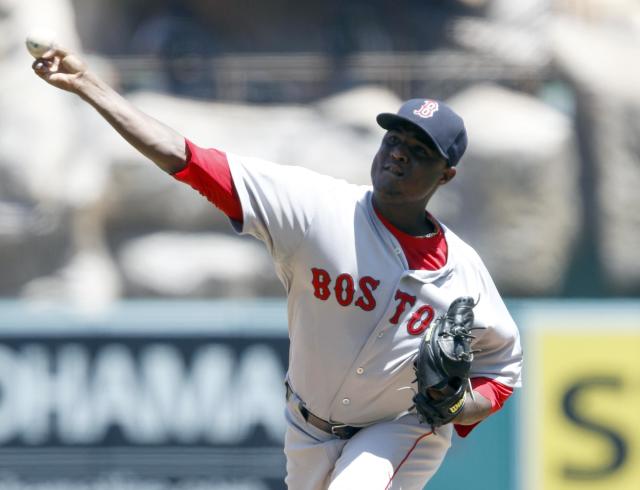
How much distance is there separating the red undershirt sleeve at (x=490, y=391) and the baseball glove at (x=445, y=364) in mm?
201

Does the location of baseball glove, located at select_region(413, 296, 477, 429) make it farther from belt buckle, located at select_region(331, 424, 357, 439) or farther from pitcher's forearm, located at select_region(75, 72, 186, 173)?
pitcher's forearm, located at select_region(75, 72, 186, 173)

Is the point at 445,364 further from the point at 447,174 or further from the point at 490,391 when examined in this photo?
the point at 447,174

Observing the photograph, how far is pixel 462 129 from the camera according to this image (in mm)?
3629

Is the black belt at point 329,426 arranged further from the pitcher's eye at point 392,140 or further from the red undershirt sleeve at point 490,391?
the pitcher's eye at point 392,140

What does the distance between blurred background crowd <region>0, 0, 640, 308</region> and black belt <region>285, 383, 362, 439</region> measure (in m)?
3.20

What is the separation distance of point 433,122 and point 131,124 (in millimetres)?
855

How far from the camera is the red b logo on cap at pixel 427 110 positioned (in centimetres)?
351

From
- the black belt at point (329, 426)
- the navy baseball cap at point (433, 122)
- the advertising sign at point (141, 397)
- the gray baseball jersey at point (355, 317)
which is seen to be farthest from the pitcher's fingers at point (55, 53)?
the advertising sign at point (141, 397)

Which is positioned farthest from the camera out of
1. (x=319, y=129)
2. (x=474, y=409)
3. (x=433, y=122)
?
(x=319, y=129)

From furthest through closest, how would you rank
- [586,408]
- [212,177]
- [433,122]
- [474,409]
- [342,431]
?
[586,408] → [342,431] → [474,409] → [433,122] → [212,177]

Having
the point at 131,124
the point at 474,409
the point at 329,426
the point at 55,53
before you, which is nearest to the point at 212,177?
the point at 131,124

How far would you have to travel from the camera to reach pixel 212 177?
3.32m

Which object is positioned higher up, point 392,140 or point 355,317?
point 392,140

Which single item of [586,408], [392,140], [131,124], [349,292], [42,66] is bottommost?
[586,408]
